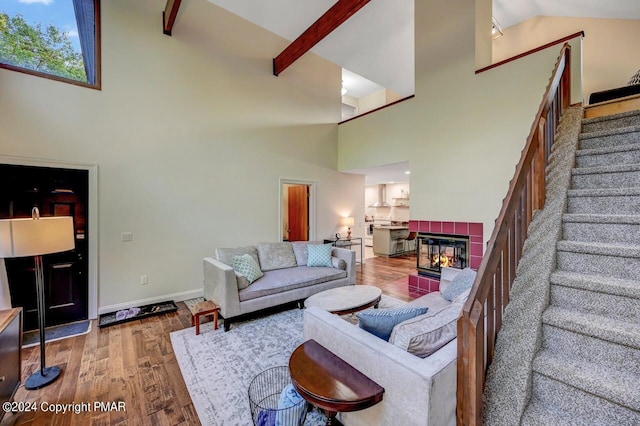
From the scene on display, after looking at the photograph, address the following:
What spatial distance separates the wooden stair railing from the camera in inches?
47.8

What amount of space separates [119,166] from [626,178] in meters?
5.46

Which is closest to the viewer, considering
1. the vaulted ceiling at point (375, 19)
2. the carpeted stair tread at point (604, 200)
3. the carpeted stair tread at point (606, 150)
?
the carpeted stair tread at point (604, 200)

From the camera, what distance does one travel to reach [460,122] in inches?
156

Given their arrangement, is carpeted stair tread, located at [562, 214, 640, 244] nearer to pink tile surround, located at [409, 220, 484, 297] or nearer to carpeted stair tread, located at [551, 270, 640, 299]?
carpeted stair tread, located at [551, 270, 640, 299]

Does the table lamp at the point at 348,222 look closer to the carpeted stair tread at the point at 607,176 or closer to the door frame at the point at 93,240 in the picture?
the carpeted stair tread at the point at 607,176

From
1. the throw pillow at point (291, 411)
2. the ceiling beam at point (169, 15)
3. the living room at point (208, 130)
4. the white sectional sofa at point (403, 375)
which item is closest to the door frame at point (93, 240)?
the living room at point (208, 130)

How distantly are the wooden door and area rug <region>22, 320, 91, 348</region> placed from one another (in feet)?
12.9

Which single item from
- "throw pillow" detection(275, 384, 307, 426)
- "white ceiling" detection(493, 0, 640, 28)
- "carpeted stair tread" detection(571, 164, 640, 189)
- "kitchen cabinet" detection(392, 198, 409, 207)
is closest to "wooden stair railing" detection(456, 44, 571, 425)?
"carpeted stair tread" detection(571, 164, 640, 189)

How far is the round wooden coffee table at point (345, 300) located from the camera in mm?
2871

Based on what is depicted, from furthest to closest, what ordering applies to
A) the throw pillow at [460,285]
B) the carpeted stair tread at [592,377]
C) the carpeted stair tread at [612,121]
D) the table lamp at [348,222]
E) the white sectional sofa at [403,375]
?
the table lamp at [348,222], the throw pillow at [460,285], the carpeted stair tread at [612,121], the white sectional sofa at [403,375], the carpeted stair tread at [592,377]

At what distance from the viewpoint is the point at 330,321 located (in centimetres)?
181

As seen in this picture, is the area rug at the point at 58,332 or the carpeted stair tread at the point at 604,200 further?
the area rug at the point at 58,332

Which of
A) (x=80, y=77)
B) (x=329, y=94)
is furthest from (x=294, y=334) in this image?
(x=329, y=94)

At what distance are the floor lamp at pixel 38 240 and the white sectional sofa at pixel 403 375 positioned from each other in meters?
2.31
